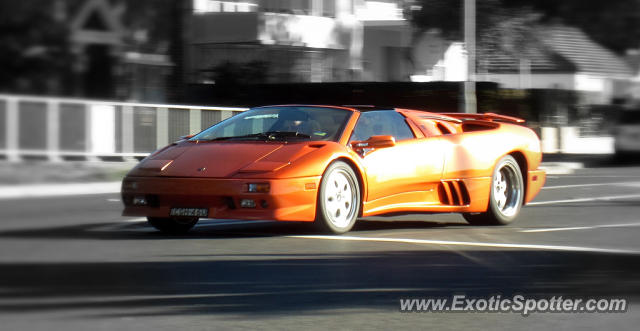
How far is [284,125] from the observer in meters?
9.51

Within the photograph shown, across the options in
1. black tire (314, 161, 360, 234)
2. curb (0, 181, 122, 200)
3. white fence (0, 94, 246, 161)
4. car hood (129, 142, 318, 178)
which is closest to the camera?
white fence (0, 94, 246, 161)

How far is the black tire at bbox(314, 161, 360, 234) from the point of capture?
9.01 m

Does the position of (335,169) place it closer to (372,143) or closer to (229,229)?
(372,143)

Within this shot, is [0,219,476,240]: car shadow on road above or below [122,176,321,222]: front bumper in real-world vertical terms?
below

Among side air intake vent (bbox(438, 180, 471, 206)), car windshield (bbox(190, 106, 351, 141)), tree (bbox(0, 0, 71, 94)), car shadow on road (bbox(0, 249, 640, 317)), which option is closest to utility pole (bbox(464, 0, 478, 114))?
side air intake vent (bbox(438, 180, 471, 206))

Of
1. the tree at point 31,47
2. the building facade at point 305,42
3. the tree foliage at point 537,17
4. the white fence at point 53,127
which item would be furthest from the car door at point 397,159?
the tree foliage at point 537,17

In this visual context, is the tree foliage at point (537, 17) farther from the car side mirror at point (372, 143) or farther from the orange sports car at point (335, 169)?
the car side mirror at point (372, 143)

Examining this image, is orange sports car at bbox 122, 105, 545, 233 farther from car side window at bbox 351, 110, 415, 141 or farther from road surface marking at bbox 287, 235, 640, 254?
road surface marking at bbox 287, 235, 640, 254

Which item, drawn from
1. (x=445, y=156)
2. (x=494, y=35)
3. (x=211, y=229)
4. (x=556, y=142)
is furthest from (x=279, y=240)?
(x=494, y=35)

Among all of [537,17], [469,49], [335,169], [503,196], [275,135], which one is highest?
[537,17]

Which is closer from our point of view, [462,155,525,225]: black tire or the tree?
the tree

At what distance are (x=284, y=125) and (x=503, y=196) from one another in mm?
2714

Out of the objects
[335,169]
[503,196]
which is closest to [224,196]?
[335,169]

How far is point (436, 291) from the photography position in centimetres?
603
